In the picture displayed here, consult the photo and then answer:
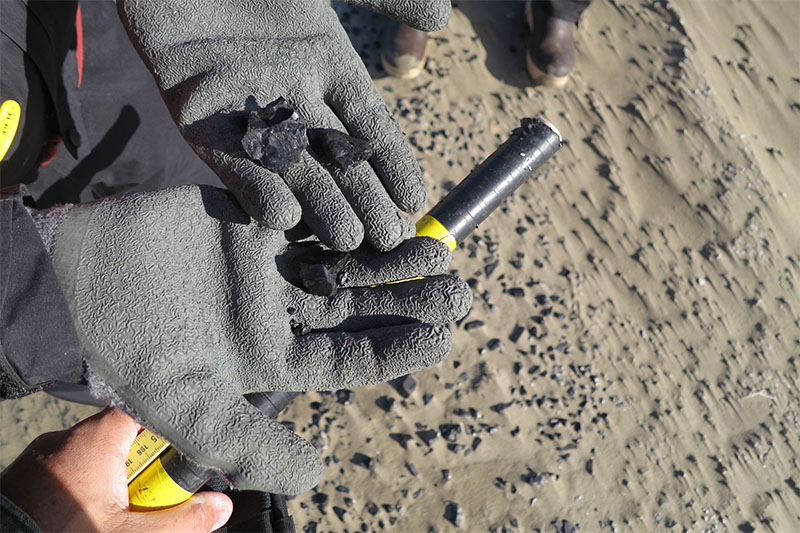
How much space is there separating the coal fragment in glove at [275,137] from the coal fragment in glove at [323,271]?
0.28m

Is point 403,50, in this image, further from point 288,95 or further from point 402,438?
point 402,438

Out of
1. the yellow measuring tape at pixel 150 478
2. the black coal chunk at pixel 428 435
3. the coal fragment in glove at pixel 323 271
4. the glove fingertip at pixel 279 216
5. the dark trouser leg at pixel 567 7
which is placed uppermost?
the glove fingertip at pixel 279 216

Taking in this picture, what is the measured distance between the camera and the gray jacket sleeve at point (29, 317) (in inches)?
56.2

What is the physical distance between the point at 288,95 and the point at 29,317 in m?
0.96

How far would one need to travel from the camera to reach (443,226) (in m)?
1.86

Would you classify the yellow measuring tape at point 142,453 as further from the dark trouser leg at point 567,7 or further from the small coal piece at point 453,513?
the dark trouser leg at point 567,7

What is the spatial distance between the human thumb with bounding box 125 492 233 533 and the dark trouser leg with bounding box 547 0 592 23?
362 centimetres

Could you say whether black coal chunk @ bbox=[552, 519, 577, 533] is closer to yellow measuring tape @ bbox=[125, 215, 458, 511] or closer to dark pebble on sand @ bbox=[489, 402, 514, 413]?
dark pebble on sand @ bbox=[489, 402, 514, 413]

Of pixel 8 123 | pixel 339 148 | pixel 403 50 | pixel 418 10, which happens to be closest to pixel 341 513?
pixel 339 148

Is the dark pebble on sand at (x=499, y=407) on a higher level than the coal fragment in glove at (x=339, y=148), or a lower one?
lower

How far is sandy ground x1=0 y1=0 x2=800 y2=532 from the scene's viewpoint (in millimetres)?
2867

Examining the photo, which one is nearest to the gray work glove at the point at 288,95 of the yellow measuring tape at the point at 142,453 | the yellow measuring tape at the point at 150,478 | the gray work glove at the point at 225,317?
the gray work glove at the point at 225,317

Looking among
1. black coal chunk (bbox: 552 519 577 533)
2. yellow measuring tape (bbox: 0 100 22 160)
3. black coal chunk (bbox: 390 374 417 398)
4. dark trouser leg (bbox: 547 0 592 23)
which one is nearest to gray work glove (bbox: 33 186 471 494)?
Answer: yellow measuring tape (bbox: 0 100 22 160)

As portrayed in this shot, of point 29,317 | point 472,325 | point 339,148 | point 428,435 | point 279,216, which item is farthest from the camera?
point 472,325
